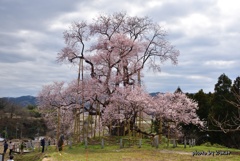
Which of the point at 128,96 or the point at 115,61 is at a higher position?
the point at 115,61

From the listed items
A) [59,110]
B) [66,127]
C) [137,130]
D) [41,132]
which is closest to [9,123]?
[41,132]

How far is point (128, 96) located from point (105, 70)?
578 cm

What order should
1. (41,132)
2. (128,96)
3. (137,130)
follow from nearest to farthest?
(128,96), (137,130), (41,132)

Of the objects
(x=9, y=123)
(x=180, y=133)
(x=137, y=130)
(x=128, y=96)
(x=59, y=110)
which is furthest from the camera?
(x=9, y=123)

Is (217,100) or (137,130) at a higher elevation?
(217,100)

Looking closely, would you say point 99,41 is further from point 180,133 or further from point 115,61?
point 180,133

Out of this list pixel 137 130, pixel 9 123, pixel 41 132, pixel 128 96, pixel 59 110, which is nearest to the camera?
pixel 128 96

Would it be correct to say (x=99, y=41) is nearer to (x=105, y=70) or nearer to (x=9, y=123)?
(x=105, y=70)

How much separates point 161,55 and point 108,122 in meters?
7.75

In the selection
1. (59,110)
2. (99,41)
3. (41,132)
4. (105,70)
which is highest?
(99,41)

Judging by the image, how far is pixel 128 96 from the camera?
73.1ft

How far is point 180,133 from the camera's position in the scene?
3084cm

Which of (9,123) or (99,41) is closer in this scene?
(99,41)

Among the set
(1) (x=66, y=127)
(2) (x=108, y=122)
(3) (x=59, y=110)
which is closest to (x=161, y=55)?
(2) (x=108, y=122)
